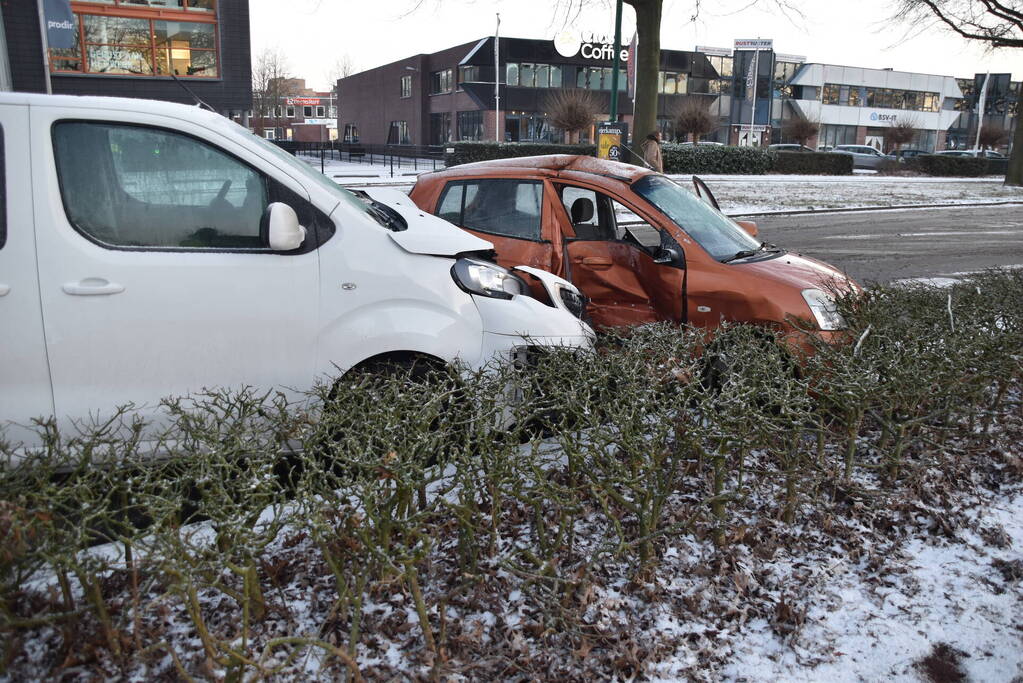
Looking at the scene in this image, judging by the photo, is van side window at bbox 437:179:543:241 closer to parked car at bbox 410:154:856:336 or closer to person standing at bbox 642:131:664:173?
parked car at bbox 410:154:856:336

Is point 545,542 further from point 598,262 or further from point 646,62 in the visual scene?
point 646,62

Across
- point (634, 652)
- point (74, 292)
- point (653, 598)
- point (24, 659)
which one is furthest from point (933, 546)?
point (74, 292)

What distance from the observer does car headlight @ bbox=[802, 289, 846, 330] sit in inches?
207

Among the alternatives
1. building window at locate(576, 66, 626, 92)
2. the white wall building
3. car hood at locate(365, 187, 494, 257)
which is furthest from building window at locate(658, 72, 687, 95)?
car hood at locate(365, 187, 494, 257)

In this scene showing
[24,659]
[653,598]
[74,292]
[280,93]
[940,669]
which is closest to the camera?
[24,659]

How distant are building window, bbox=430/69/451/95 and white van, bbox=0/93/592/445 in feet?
197

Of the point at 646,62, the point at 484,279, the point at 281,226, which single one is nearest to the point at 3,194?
the point at 281,226

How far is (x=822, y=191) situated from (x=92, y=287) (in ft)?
91.5

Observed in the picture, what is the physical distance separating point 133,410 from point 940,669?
3385 millimetres

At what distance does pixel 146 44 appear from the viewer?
31.7 metres

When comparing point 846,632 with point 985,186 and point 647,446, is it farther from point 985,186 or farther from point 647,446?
point 985,186

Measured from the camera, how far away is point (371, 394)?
3303 millimetres

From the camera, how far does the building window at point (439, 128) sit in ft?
205

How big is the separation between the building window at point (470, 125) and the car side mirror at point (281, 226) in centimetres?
5574
